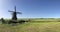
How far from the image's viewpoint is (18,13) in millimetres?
36188

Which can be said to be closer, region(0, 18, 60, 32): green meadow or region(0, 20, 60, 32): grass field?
region(0, 20, 60, 32): grass field

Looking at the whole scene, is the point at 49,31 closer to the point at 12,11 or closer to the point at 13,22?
the point at 13,22

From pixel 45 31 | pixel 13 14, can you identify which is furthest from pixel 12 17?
pixel 45 31

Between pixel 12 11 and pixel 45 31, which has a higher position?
pixel 12 11

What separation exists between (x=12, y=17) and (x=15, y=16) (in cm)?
119

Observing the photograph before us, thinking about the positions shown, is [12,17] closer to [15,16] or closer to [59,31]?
[15,16]

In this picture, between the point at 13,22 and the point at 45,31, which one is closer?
the point at 45,31

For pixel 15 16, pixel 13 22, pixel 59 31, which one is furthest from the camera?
pixel 15 16

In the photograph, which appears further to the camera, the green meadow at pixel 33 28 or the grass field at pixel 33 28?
the green meadow at pixel 33 28

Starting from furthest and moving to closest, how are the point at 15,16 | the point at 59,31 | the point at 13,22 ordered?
the point at 15,16 < the point at 13,22 < the point at 59,31

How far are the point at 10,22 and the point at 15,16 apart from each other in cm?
493

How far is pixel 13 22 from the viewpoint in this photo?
2950 cm

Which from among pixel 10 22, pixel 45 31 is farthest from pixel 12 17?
pixel 45 31

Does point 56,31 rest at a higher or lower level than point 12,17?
lower
